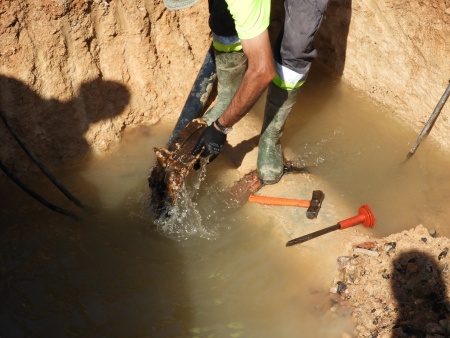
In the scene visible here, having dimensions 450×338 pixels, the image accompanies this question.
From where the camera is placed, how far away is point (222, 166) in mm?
3877

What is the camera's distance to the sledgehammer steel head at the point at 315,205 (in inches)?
135

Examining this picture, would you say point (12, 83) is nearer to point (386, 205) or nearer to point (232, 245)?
point (232, 245)

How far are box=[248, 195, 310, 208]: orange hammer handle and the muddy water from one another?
9cm

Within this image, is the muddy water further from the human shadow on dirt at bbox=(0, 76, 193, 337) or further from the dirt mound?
the dirt mound

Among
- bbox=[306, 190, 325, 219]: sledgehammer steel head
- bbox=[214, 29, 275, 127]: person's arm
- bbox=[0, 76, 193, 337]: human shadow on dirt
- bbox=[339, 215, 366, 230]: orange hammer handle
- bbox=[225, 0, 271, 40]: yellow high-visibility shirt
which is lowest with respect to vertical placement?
bbox=[0, 76, 193, 337]: human shadow on dirt

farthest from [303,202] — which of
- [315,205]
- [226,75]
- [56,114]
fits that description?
[56,114]

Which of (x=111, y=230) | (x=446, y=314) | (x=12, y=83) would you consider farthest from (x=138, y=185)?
(x=446, y=314)

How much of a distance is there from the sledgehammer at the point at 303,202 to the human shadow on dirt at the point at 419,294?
61 centimetres

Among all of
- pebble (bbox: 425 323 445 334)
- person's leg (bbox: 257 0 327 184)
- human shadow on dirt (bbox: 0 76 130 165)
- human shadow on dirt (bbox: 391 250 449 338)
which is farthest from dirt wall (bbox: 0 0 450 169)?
pebble (bbox: 425 323 445 334)

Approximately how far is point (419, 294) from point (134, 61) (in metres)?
2.64

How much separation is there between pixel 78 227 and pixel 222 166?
113 cm

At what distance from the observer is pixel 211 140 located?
10.1 ft

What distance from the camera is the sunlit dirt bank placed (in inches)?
122

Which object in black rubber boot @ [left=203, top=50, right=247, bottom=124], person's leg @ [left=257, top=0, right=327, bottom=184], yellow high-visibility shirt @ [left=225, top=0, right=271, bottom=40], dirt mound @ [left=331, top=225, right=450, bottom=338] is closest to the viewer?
yellow high-visibility shirt @ [left=225, top=0, right=271, bottom=40]
